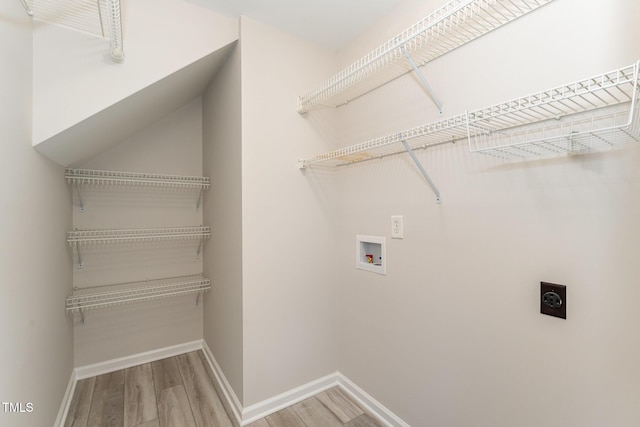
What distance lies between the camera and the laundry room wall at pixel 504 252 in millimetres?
921

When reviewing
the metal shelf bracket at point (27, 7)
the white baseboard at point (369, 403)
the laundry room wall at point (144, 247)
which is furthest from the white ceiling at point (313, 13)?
the white baseboard at point (369, 403)

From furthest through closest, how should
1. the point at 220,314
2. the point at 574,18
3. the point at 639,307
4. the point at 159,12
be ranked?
the point at 220,314 → the point at 159,12 → the point at 574,18 → the point at 639,307

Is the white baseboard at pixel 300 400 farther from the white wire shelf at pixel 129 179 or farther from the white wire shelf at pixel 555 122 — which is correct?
the white wire shelf at pixel 555 122

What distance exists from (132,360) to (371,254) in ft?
6.87

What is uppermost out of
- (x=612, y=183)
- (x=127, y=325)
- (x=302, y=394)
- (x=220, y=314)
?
(x=612, y=183)

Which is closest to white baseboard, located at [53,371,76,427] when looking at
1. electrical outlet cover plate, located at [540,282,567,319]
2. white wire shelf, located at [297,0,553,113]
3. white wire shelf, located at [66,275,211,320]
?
white wire shelf, located at [66,275,211,320]

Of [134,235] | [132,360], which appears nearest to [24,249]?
[134,235]

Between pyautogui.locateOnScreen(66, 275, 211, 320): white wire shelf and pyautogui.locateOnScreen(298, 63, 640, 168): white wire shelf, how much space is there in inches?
76.9

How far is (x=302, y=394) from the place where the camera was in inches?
75.5

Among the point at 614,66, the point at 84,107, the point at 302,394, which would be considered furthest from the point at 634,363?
the point at 84,107

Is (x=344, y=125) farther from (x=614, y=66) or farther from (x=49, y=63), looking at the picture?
(x=49, y=63)

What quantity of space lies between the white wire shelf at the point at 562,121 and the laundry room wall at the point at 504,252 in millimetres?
66

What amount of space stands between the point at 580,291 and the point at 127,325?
285 centimetres

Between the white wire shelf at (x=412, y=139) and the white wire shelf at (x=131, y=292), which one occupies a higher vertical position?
the white wire shelf at (x=412, y=139)
